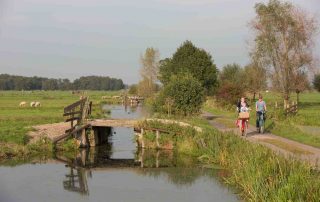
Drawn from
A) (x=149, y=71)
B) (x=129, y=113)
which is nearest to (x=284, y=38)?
(x=129, y=113)

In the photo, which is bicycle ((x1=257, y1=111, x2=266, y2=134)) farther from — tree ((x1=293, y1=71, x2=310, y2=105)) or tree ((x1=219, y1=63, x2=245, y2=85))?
tree ((x1=219, y1=63, x2=245, y2=85))

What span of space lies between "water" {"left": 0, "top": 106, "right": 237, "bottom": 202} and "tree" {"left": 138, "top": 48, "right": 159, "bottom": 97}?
8239 centimetres

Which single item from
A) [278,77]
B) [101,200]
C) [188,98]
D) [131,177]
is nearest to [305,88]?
[278,77]

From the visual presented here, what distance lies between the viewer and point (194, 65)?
59344mm

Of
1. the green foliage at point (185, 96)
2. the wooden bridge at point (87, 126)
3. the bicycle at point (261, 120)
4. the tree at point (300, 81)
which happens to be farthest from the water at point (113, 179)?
the tree at point (300, 81)

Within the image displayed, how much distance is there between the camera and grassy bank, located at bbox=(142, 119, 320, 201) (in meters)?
12.9

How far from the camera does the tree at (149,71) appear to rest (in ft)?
363

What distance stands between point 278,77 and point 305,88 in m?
3.74

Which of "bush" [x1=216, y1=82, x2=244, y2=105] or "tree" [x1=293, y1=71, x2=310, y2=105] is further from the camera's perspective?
"tree" [x1=293, y1=71, x2=310, y2=105]

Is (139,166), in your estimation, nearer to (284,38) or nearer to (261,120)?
(261,120)

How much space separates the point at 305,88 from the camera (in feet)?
195

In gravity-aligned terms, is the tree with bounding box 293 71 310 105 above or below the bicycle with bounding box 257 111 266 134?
above

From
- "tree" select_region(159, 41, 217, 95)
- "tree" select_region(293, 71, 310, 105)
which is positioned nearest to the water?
"tree" select_region(159, 41, 217, 95)

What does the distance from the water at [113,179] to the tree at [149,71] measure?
270ft
